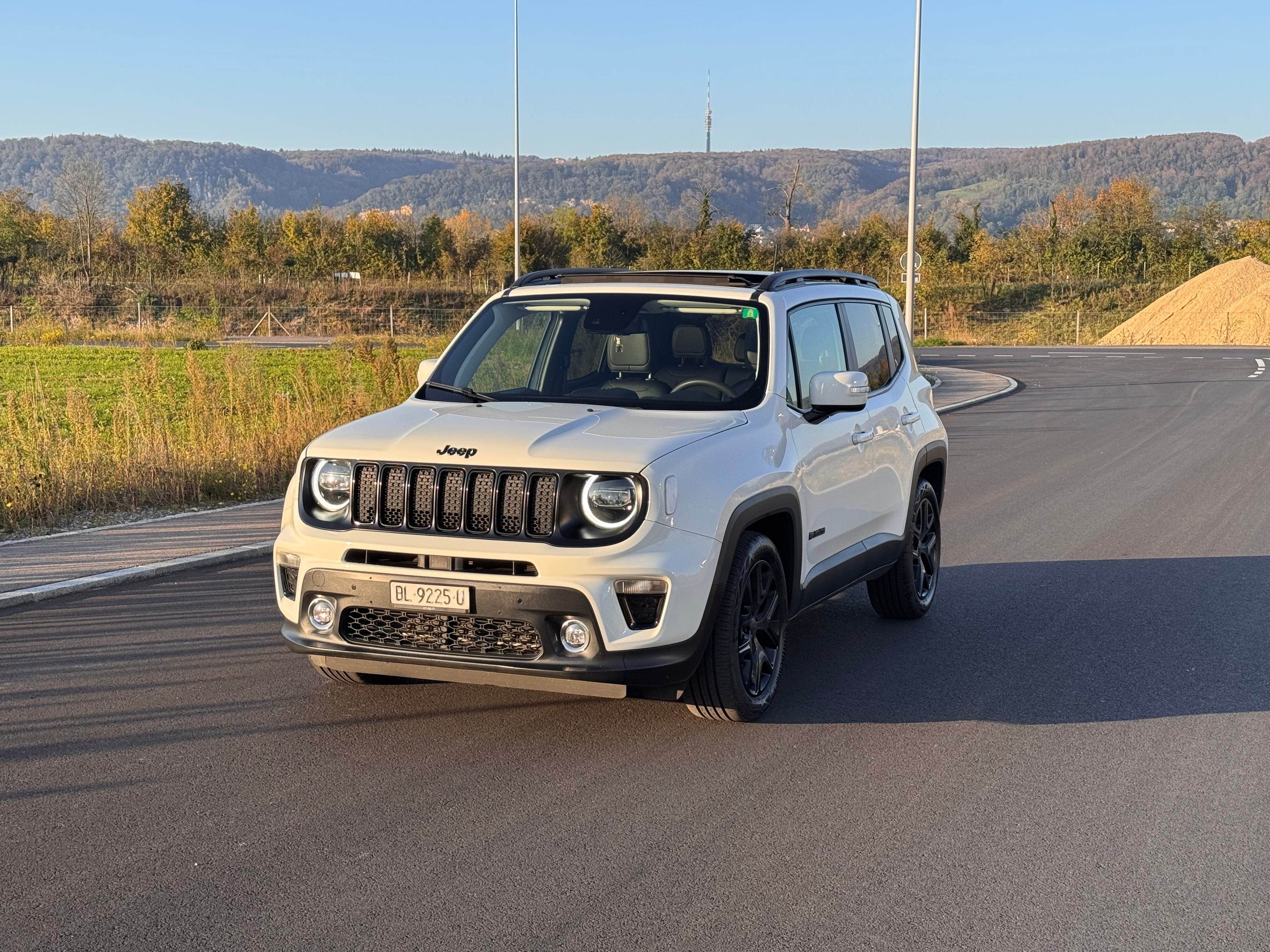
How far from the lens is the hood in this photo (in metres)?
5.18

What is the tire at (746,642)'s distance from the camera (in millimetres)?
5457

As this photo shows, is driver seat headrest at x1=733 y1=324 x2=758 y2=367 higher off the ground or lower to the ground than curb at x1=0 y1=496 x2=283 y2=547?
higher

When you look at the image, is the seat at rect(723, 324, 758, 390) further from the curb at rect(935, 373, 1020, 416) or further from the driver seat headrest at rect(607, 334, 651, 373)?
the curb at rect(935, 373, 1020, 416)

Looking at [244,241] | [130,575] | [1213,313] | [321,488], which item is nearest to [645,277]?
[321,488]

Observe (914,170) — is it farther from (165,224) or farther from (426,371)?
(165,224)

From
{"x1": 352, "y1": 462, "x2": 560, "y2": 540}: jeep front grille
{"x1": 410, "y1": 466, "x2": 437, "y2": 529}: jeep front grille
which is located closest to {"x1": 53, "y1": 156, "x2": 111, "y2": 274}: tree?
{"x1": 352, "y1": 462, "x2": 560, "y2": 540}: jeep front grille

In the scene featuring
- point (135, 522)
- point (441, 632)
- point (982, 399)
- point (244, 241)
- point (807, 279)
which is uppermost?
point (807, 279)

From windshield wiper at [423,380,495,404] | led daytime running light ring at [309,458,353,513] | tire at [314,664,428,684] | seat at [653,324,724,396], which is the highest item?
seat at [653,324,724,396]

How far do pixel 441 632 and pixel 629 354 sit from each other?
185 cm

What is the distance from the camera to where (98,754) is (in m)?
5.34

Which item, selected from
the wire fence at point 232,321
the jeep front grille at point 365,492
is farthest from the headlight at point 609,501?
the wire fence at point 232,321

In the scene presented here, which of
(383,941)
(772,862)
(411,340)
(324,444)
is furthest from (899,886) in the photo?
(411,340)

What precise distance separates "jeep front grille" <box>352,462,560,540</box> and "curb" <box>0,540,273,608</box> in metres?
3.76

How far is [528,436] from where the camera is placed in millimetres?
5398
